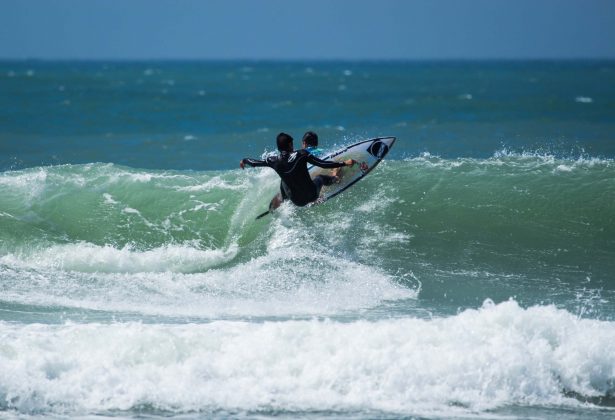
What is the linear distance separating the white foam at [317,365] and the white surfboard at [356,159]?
3.96 m

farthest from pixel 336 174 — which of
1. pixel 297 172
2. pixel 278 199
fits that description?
pixel 297 172

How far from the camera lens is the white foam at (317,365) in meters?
7.35

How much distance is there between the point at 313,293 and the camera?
9.97 meters

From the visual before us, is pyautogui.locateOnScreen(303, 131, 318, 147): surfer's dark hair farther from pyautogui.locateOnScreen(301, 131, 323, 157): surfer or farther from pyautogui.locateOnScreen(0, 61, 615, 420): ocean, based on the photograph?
pyautogui.locateOnScreen(0, 61, 615, 420): ocean

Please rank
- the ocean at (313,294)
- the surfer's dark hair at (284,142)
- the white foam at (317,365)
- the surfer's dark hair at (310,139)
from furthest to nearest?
the surfer's dark hair at (310,139) < the surfer's dark hair at (284,142) < the ocean at (313,294) < the white foam at (317,365)

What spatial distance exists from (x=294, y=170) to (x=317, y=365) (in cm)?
394

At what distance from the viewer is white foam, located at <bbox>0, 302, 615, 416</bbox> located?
7.35 m

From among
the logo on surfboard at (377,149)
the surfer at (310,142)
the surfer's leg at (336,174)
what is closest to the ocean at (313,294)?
the surfer's leg at (336,174)

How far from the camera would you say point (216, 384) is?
755 centimetres

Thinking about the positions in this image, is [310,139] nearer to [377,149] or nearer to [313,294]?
[377,149]

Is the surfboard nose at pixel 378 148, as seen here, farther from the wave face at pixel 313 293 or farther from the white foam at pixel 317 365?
the white foam at pixel 317 365

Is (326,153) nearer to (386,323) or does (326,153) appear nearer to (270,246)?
(270,246)

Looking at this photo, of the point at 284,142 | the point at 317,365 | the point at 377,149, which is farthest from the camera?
the point at 377,149

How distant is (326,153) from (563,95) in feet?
128
